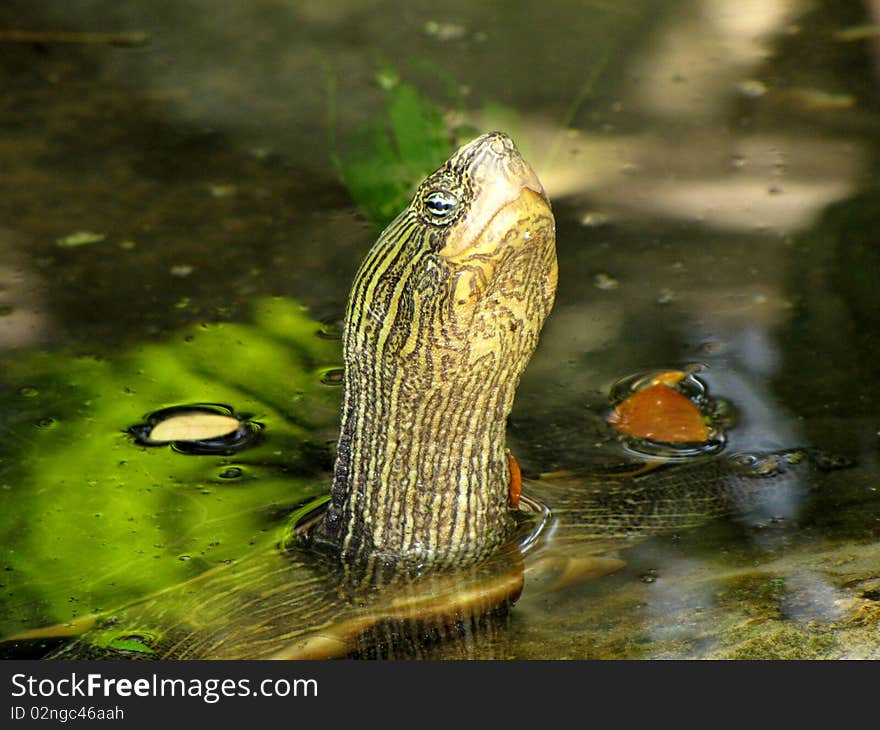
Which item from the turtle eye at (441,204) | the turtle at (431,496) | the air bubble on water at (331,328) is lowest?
the turtle at (431,496)

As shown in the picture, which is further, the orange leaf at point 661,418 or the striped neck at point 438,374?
the orange leaf at point 661,418

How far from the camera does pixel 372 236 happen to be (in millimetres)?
5664

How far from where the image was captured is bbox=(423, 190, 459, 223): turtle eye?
3102 mm

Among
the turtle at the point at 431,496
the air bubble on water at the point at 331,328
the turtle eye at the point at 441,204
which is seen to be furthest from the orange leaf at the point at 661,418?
the turtle eye at the point at 441,204

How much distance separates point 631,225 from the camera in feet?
18.7

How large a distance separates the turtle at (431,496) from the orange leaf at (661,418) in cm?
31

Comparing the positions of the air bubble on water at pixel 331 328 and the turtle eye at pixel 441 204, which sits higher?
the turtle eye at pixel 441 204

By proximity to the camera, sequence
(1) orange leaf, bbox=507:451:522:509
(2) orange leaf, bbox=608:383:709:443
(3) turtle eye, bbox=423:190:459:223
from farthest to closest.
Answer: (2) orange leaf, bbox=608:383:709:443 < (1) orange leaf, bbox=507:451:522:509 < (3) turtle eye, bbox=423:190:459:223

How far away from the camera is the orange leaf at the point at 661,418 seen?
434 centimetres

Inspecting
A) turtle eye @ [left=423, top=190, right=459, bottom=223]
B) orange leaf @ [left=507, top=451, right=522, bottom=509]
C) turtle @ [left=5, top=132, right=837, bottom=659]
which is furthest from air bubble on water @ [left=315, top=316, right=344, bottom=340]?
turtle eye @ [left=423, top=190, right=459, bottom=223]

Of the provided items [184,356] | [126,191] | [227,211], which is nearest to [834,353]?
[184,356]

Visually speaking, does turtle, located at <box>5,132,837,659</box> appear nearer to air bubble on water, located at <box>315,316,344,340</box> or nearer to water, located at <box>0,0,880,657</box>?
water, located at <box>0,0,880,657</box>

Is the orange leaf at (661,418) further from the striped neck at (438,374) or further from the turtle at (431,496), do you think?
the striped neck at (438,374)

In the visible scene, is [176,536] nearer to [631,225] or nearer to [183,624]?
[183,624]
